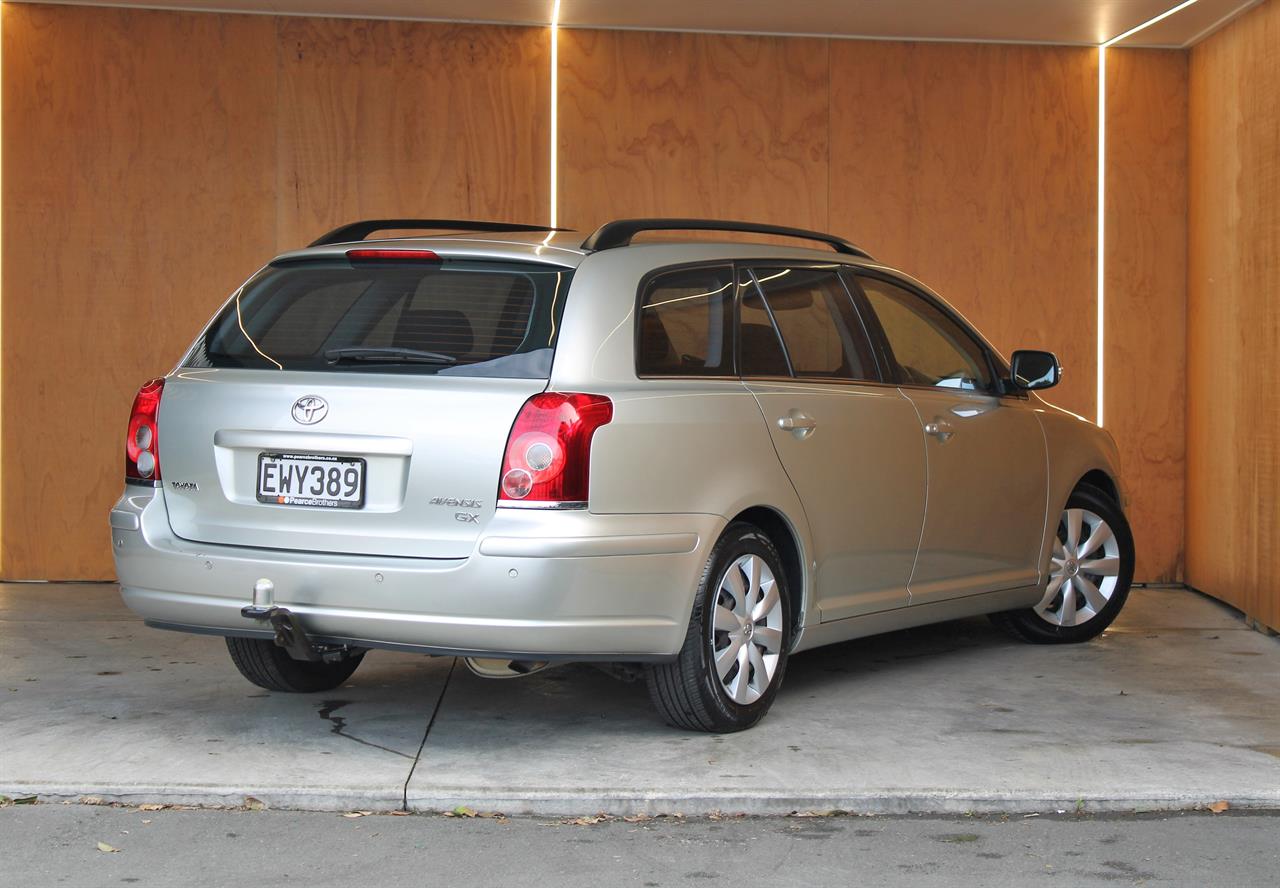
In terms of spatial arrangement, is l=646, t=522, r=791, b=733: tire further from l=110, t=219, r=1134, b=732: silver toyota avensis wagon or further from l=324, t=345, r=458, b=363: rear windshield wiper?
l=324, t=345, r=458, b=363: rear windshield wiper

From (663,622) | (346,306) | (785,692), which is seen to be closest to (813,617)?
(785,692)

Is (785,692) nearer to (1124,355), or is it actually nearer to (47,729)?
(47,729)

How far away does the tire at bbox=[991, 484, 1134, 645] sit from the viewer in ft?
24.4

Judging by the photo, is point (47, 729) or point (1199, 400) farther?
point (1199, 400)

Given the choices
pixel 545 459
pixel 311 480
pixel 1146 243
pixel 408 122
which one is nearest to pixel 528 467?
pixel 545 459

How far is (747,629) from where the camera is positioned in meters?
5.47

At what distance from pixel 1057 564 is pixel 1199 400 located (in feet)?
7.40

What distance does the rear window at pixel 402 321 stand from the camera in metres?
4.97

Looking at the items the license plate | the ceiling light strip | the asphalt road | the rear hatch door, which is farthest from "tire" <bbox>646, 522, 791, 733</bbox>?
the ceiling light strip

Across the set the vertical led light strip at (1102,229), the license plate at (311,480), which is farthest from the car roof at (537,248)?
the vertical led light strip at (1102,229)

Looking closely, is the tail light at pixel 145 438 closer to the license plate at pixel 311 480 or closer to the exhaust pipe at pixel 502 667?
the license plate at pixel 311 480

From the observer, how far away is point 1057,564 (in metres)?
7.42

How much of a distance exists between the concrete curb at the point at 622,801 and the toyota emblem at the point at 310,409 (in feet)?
3.53

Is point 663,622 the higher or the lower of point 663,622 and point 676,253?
the lower
